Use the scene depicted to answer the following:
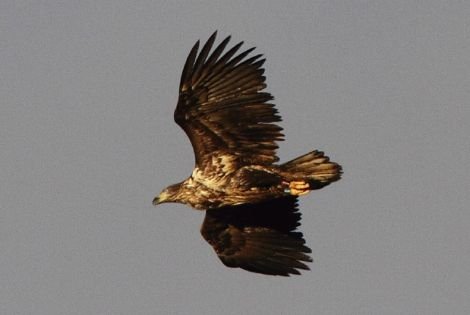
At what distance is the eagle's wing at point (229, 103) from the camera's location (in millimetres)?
19125

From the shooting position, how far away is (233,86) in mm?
19234

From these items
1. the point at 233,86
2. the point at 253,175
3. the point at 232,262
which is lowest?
the point at 232,262

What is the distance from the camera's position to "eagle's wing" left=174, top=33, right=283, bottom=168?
1912cm

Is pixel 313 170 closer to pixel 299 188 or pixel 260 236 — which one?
pixel 299 188

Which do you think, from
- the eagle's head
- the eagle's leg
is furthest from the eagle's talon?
the eagle's head

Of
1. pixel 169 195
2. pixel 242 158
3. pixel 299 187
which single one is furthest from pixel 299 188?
pixel 169 195

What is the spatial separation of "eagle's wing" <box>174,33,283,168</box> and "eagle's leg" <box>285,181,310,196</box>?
502mm

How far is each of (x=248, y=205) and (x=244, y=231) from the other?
41 centimetres

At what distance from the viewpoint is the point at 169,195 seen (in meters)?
→ 20.1

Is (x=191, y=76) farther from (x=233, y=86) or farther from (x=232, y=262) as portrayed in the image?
(x=232, y=262)

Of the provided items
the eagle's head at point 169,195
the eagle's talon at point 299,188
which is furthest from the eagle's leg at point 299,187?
the eagle's head at point 169,195

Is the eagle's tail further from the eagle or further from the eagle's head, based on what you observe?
the eagle's head

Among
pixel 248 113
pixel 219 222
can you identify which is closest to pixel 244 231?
pixel 219 222

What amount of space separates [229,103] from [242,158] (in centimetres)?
84
